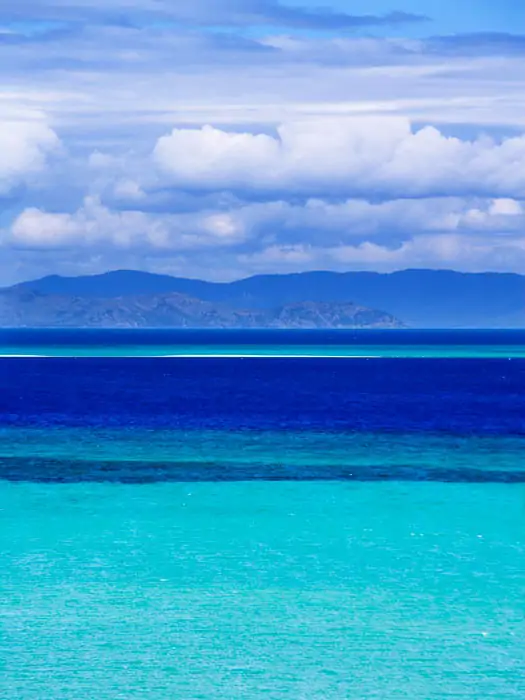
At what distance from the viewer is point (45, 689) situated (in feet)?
44.5

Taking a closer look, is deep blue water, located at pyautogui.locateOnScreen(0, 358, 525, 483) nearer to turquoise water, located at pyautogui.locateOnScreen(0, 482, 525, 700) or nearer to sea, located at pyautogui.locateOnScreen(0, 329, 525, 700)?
sea, located at pyautogui.locateOnScreen(0, 329, 525, 700)

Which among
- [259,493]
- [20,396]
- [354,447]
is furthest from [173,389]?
[259,493]

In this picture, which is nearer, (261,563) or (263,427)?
(261,563)

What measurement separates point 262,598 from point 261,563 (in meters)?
2.27

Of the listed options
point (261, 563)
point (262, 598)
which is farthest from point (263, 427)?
point (262, 598)

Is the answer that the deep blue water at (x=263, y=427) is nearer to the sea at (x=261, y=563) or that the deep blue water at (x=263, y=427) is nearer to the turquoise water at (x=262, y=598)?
the sea at (x=261, y=563)

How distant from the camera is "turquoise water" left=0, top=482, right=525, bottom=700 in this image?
46.0 feet

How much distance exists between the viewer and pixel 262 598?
17.4 m

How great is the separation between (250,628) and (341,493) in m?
12.0

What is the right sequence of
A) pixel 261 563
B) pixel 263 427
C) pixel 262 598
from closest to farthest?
pixel 262 598
pixel 261 563
pixel 263 427

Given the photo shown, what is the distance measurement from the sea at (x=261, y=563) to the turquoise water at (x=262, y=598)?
4cm

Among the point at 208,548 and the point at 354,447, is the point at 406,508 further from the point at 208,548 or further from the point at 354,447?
the point at 354,447

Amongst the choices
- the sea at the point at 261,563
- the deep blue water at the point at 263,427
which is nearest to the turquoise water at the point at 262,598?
the sea at the point at 261,563

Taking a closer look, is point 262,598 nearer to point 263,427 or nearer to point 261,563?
point 261,563
